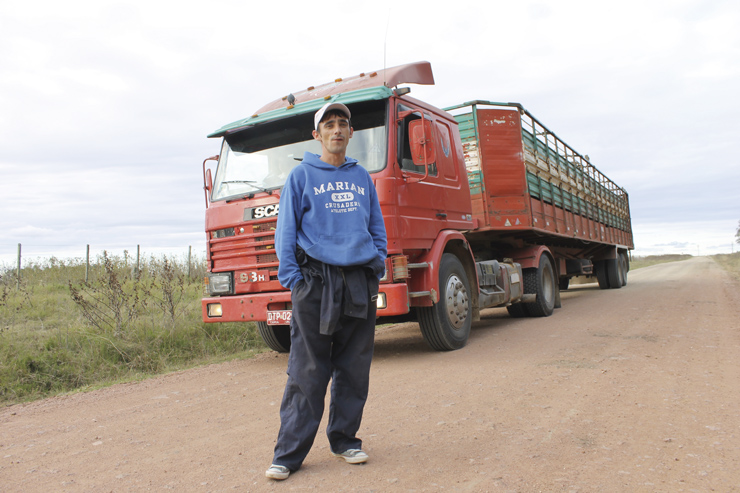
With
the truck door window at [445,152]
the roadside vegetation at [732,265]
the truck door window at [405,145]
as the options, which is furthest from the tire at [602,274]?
the truck door window at [405,145]

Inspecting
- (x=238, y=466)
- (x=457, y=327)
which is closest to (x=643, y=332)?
(x=457, y=327)

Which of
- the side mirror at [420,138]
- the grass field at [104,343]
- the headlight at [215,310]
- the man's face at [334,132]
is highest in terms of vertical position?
the side mirror at [420,138]

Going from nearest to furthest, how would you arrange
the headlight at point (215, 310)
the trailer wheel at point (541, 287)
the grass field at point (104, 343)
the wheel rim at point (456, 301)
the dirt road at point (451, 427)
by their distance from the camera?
the dirt road at point (451, 427) → the headlight at point (215, 310) → the grass field at point (104, 343) → the wheel rim at point (456, 301) → the trailer wheel at point (541, 287)

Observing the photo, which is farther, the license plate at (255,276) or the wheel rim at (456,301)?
the wheel rim at (456,301)

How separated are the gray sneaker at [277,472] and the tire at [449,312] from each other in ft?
11.3

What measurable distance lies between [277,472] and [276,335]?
4.21 metres

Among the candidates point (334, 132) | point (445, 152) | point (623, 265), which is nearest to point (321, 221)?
point (334, 132)

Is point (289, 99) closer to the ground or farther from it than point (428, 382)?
farther from it

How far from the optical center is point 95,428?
4004mm

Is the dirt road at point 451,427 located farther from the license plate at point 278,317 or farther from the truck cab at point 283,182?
the truck cab at point 283,182

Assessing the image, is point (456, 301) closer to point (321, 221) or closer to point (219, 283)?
point (219, 283)

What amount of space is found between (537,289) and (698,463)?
6601 millimetres

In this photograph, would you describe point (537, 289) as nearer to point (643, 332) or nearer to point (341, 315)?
point (643, 332)

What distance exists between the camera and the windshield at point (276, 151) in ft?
18.5
